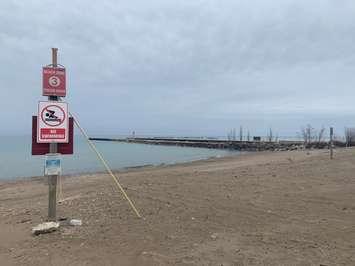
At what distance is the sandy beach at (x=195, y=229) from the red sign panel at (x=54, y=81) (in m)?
2.26

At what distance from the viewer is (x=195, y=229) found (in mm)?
6957

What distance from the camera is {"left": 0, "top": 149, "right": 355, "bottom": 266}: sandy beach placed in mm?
5727

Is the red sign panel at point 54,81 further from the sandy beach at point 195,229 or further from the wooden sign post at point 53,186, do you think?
the sandy beach at point 195,229

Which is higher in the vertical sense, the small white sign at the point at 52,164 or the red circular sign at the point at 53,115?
the red circular sign at the point at 53,115

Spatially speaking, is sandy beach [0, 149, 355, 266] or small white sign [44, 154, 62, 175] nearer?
sandy beach [0, 149, 355, 266]

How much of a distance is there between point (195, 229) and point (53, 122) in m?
2.96

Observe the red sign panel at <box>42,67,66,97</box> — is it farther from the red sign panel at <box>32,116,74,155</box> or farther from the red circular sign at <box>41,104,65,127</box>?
the red sign panel at <box>32,116,74,155</box>

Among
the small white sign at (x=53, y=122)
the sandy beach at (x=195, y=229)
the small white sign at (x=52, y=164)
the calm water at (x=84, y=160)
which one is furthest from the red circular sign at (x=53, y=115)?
the calm water at (x=84, y=160)

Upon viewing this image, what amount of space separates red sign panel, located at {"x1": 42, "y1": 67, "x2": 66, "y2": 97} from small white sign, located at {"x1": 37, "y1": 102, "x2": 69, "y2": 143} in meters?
0.19

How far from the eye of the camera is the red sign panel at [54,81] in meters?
7.43

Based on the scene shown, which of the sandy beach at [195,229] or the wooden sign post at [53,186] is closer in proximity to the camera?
the sandy beach at [195,229]

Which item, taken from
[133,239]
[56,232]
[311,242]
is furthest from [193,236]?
[56,232]

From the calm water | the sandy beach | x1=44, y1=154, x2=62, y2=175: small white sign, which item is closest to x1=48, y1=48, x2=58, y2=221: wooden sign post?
x1=44, y1=154, x2=62, y2=175: small white sign

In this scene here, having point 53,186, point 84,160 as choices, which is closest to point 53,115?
point 53,186
